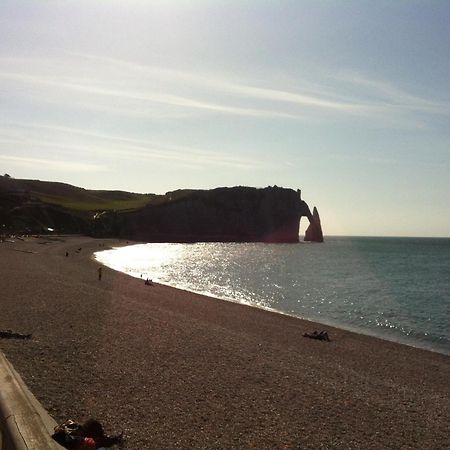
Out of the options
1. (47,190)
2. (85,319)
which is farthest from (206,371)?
(47,190)

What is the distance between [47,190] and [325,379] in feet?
658

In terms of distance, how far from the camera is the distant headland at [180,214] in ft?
454

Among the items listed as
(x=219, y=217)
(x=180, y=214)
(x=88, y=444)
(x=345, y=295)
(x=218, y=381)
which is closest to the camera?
(x=88, y=444)

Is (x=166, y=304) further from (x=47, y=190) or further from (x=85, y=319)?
(x=47, y=190)

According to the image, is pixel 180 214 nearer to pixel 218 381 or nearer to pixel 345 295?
pixel 345 295

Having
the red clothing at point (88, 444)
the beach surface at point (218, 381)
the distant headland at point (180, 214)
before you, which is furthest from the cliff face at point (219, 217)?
the red clothing at point (88, 444)

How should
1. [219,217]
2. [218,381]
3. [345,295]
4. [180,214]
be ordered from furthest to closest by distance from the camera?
[219,217] < [180,214] < [345,295] < [218,381]

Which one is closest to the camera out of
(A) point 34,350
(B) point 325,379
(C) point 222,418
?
(C) point 222,418

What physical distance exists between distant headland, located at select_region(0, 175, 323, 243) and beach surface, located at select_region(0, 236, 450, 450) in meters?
113

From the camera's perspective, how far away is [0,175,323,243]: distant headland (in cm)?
13825

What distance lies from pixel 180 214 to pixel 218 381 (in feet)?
518

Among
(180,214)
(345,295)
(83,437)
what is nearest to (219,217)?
(180,214)

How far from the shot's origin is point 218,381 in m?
14.9

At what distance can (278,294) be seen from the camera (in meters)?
51.6
